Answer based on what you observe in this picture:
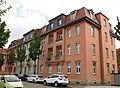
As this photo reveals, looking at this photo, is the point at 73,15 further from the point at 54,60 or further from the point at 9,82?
the point at 9,82

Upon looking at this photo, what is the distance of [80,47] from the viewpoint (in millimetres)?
28016

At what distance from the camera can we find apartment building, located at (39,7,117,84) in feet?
90.0

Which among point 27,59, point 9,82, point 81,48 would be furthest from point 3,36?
point 27,59

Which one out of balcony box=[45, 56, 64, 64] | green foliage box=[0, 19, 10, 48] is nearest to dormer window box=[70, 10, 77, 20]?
balcony box=[45, 56, 64, 64]

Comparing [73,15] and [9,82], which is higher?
[73,15]

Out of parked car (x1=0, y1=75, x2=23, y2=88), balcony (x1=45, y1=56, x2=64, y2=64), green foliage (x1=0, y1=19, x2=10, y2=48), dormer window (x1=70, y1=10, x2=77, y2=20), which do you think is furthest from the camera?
balcony (x1=45, y1=56, x2=64, y2=64)

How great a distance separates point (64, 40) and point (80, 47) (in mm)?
4848

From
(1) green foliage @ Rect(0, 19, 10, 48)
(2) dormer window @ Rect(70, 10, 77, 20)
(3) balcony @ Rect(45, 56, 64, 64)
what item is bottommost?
(3) balcony @ Rect(45, 56, 64, 64)

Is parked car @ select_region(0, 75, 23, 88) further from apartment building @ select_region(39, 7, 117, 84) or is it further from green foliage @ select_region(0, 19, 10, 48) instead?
apartment building @ select_region(39, 7, 117, 84)

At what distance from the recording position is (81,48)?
2775cm

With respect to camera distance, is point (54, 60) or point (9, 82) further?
point (54, 60)

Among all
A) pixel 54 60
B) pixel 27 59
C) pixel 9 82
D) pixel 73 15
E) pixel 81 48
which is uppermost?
pixel 73 15

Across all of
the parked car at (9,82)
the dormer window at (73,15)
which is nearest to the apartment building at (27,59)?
the dormer window at (73,15)

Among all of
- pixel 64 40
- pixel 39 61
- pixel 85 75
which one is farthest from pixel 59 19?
pixel 85 75
